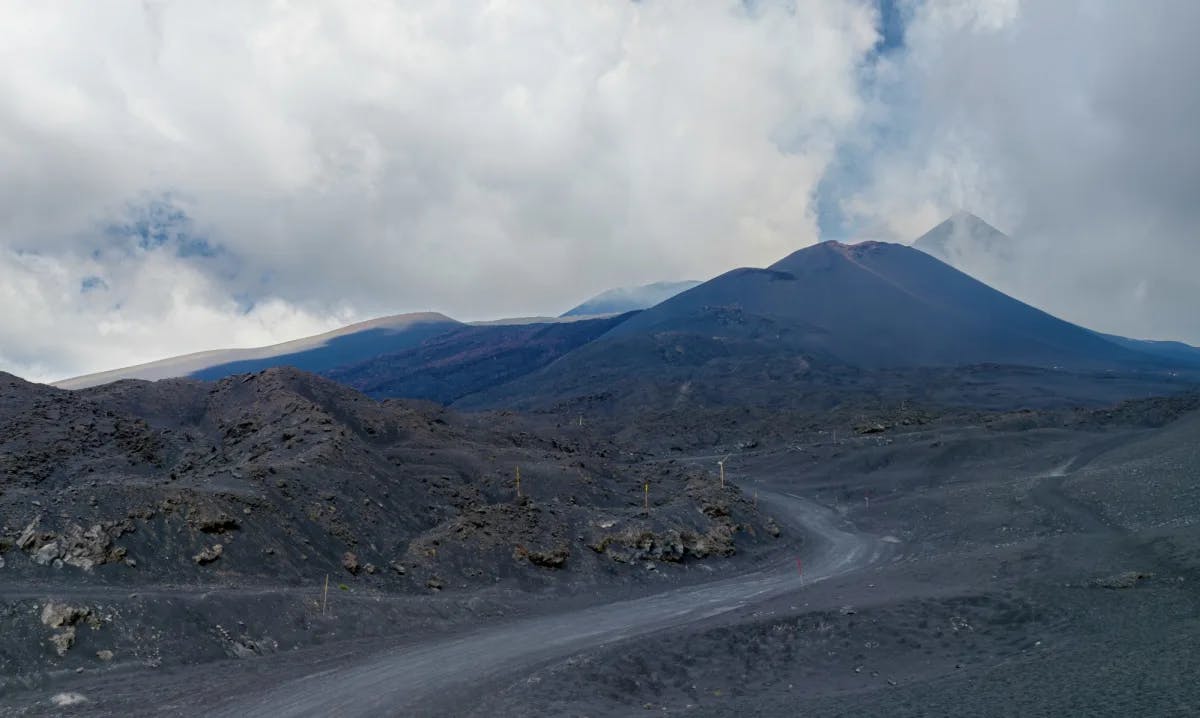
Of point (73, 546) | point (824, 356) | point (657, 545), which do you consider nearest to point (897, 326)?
point (824, 356)

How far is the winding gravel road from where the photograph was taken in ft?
55.1

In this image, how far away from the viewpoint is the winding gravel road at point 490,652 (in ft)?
55.1

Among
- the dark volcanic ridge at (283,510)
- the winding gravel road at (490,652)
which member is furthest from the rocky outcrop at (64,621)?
the winding gravel road at (490,652)

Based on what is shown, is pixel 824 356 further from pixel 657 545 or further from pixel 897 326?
pixel 657 545

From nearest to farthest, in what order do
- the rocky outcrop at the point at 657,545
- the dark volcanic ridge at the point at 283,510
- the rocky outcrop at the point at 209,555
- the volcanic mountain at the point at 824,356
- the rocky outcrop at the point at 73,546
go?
the rocky outcrop at the point at 73,546 → the dark volcanic ridge at the point at 283,510 → the rocky outcrop at the point at 209,555 → the rocky outcrop at the point at 657,545 → the volcanic mountain at the point at 824,356

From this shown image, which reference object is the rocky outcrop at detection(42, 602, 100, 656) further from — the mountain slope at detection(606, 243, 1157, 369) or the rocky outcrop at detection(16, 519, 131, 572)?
the mountain slope at detection(606, 243, 1157, 369)

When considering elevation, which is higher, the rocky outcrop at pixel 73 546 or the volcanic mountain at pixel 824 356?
the volcanic mountain at pixel 824 356

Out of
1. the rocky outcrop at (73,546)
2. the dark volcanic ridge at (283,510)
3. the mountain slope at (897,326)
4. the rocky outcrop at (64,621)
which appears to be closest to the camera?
the rocky outcrop at (64,621)

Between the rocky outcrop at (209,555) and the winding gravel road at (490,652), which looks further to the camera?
the rocky outcrop at (209,555)

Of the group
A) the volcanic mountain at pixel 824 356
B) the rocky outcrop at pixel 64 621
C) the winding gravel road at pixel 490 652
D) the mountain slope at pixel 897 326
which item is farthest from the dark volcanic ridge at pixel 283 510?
the mountain slope at pixel 897 326

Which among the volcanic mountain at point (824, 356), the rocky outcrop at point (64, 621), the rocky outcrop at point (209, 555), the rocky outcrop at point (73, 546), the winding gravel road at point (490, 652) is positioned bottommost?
the winding gravel road at point (490, 652)

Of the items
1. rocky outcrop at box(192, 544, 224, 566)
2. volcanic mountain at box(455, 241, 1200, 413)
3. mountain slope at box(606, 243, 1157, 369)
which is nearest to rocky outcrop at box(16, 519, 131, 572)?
rocky outcrop at box(192, 544, 224, 566)

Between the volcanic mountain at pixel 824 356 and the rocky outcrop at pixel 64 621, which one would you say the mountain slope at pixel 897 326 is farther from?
the rocky outcrop at pixel 64 621

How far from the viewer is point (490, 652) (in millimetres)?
20984
